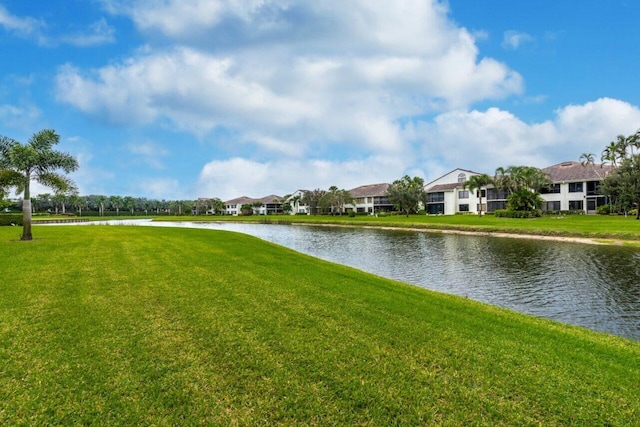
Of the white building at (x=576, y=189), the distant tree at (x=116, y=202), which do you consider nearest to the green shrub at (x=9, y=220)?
the white building at (x=576, y=189)

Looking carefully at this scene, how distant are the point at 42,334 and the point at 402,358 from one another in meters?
5.99

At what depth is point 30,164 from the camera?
19.1m

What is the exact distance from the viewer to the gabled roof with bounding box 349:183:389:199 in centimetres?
9720

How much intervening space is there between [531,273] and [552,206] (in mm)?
57586

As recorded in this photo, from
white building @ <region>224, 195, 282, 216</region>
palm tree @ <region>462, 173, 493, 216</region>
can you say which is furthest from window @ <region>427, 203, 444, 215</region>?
white building @ <region>224, 195, 282, 216</region>

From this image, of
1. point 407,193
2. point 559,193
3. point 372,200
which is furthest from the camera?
point 372,200

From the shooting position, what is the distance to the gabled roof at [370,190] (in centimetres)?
9720

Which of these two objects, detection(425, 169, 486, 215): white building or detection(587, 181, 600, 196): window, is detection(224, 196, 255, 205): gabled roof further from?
detection(587, 181, 600, 196): window

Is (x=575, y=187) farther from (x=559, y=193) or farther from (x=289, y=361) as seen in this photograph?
(x=289, y=361)

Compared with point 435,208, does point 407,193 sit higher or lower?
higher

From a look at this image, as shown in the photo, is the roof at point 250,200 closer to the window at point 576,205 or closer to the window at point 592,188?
the window at point 576,205

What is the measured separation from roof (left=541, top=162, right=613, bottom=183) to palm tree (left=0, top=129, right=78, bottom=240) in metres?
70.9

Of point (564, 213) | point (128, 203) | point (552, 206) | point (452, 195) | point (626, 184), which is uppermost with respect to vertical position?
point (128, 203)

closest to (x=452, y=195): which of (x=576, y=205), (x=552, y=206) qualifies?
(x=552, y=206)
